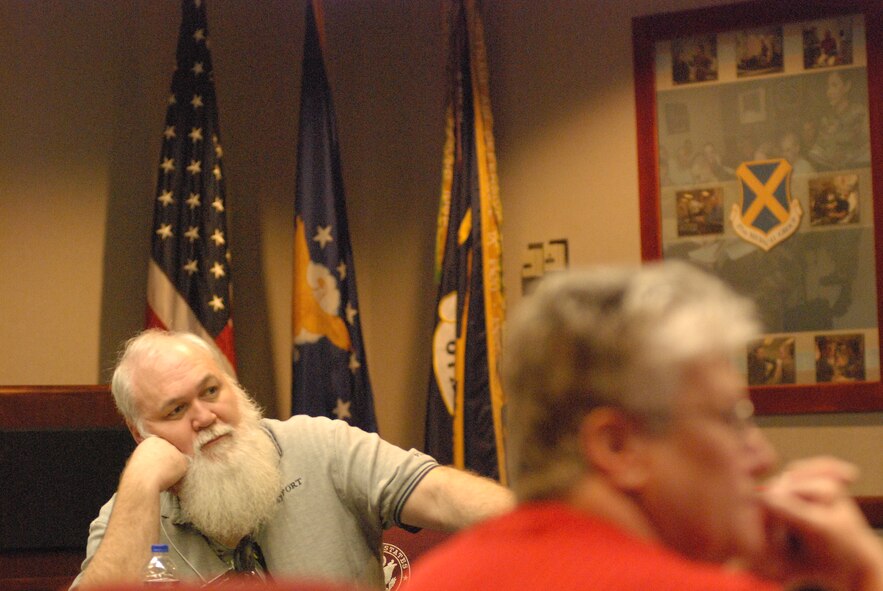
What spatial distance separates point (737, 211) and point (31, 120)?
284 cm

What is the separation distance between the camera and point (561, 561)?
3.13ft

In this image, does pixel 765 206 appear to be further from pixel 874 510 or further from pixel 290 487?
pixel 290 487

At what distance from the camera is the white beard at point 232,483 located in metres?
2.61

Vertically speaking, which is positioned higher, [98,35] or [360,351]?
[98,35]

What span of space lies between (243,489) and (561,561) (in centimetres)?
173

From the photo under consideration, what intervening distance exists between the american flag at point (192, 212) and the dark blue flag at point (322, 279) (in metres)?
0.37

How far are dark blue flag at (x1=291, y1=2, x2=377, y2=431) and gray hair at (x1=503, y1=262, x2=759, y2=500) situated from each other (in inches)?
148

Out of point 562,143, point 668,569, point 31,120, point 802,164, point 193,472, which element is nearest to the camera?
point 668,569

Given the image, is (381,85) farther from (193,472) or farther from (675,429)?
(675,429)

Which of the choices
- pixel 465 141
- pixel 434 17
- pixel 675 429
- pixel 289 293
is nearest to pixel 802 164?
pixel 465 141

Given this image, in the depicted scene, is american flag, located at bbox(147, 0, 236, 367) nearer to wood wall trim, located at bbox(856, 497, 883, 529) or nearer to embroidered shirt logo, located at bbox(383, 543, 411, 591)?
embroidered shirt logo, located at bbox(383, 543, 411, 591)

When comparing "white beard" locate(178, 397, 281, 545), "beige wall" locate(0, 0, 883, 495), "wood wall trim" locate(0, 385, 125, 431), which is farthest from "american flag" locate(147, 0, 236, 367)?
"white beard" locate(178, 397, 281, 545)

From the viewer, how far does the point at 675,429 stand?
40.3 inches

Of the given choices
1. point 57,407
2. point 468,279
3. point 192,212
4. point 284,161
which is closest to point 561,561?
point 57,407
